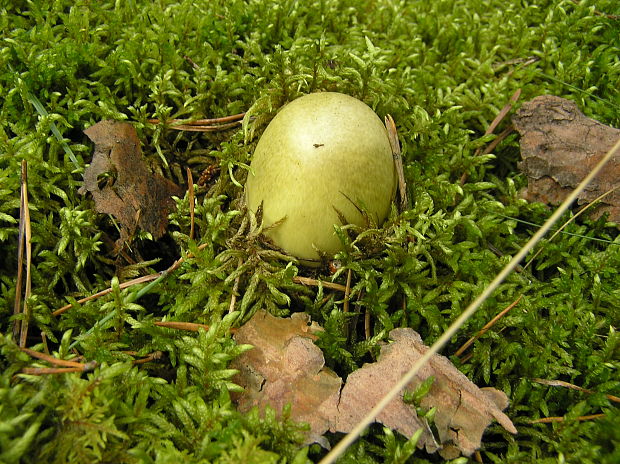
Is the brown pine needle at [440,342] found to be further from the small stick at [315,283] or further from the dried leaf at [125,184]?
the dried leaf at [125,184]

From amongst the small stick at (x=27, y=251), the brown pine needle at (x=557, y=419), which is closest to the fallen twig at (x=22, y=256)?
the small stick at (x=27, y=251)

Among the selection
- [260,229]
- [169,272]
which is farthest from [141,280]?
[260,229]

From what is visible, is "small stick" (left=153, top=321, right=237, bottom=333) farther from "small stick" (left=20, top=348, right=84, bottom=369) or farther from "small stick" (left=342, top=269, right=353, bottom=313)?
"small stick" (left=342, top=269, right=353, bottom=313)

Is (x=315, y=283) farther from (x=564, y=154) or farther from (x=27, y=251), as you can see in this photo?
(x=564, y=154)

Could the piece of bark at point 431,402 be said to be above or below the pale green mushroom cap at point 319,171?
below

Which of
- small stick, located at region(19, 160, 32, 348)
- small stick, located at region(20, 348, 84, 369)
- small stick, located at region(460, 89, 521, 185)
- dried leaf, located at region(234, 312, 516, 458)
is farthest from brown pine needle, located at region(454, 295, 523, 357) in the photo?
small stick, located at region(19, 160, 32, 348)

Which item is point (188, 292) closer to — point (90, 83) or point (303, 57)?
point (90, 83)
